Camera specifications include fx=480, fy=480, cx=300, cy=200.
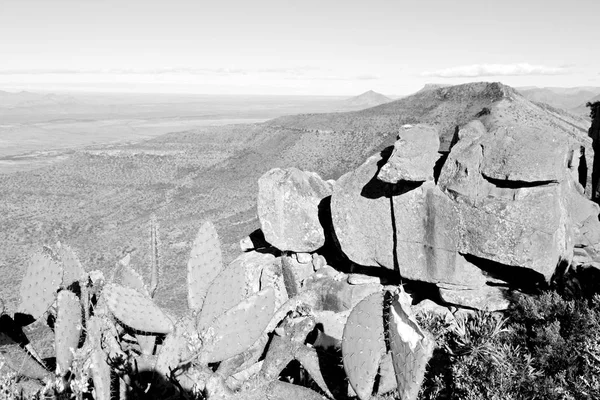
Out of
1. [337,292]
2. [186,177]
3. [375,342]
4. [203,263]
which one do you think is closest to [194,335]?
[203,263]

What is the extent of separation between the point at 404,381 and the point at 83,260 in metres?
28.3

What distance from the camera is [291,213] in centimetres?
1584

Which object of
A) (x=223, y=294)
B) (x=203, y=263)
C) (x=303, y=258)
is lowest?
(x=303, y=258)

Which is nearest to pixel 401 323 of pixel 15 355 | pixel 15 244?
pixel 15 355

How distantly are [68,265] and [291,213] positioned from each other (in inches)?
358

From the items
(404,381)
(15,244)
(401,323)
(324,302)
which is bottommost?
(15,244)

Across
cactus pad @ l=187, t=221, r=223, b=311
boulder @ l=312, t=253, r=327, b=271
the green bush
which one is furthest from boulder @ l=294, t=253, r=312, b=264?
cactus pad @ l=187, t=221, r=223, b=311

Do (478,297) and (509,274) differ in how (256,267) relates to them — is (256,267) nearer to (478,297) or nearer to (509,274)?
(478,297)

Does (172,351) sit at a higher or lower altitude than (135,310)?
lower

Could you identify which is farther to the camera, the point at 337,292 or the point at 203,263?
the point at 337,292

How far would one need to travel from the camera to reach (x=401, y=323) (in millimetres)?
5051

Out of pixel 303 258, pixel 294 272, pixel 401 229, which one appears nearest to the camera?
pixel 401 229

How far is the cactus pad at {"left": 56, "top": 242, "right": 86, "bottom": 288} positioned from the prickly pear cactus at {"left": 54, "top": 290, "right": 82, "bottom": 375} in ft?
3.21

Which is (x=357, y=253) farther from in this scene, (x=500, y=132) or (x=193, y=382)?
(x=193, y=382)
